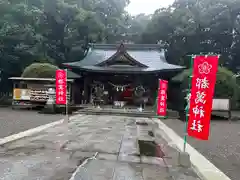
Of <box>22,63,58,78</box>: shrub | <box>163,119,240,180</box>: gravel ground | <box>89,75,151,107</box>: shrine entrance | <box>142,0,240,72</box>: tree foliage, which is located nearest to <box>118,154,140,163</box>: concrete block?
<box>163,119,240,180</box>: gravel ground

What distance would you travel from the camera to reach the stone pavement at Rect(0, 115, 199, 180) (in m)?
4.13

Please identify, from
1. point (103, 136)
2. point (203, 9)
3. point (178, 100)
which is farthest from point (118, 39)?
point (103, 136)

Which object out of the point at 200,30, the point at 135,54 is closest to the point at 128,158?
the point at 135,54

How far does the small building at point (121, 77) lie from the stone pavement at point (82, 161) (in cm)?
1324

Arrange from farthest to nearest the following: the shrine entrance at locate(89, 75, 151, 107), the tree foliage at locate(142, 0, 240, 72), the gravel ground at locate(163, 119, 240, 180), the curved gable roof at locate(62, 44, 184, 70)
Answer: the tree foliage at locate(142, 0, 240, 72)
the curved gable roof at locate(62, 44, 184, 70)
the shrine entrance at locate(89, 75, 151, 107)
the gravel ground at locate(163, 119, 240, 180)

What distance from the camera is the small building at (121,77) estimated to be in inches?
786

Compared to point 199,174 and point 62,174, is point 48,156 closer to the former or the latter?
point 62,174

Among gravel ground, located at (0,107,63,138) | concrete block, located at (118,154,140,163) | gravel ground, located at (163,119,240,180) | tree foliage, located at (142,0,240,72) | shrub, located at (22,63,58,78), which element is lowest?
gravel ground, located at (163,119,240,180)

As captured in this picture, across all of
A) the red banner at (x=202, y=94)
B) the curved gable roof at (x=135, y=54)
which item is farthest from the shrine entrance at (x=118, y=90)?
the red banner at (x=202, y=94)

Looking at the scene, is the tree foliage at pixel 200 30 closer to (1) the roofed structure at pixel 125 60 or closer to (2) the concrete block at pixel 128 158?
(1) the roofed structure at pixel 125 60

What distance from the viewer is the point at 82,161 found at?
4.91 meters

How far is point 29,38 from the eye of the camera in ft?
77.6

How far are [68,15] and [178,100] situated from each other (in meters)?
19.0

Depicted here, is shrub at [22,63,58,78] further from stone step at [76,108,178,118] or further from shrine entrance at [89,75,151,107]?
stone step at [76,108,178,118]
